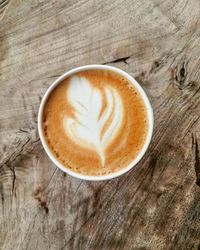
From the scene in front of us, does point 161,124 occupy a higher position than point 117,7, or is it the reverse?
A: point 117,7

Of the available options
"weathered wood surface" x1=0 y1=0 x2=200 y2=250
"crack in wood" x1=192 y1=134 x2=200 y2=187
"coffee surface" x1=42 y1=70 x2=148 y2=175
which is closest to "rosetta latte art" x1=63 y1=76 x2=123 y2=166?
"coffee surface" x1=42 y1=70 x2=148 y2=175

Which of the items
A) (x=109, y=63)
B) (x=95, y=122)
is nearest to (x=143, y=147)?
(x=95, y=122)

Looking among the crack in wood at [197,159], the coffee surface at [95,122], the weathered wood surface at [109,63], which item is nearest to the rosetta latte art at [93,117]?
the coffee surface at [95,122]

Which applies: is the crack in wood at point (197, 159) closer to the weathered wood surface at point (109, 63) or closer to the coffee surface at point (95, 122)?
the weathered wood surface at point (109, 63)

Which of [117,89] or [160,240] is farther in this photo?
[160,240]

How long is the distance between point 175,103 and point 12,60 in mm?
470

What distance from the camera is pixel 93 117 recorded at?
120 centimetres

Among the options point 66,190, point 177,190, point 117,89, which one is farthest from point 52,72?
point 177,190

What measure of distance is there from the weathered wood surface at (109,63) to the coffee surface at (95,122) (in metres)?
0.09

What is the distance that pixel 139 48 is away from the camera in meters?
1.29

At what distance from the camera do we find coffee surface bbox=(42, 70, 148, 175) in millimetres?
1197

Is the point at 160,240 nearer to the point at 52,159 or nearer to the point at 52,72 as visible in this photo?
the point at 52,159

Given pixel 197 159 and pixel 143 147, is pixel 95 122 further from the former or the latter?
pixel 197 159

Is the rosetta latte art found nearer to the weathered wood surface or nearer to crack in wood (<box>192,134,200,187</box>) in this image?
the weathered wood surface
